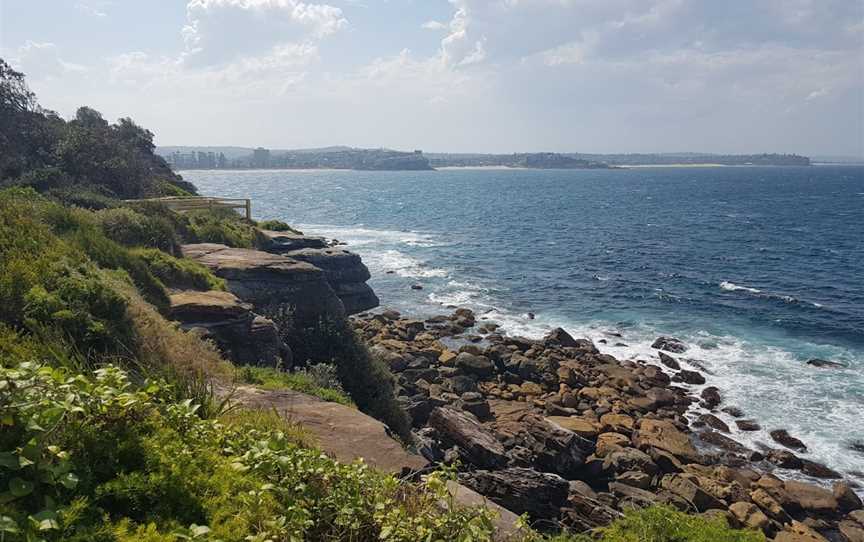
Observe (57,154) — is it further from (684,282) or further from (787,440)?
(684,282)

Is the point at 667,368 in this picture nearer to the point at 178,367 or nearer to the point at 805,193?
the point at 178,367

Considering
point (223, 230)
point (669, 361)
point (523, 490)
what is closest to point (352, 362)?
point (523, 490)

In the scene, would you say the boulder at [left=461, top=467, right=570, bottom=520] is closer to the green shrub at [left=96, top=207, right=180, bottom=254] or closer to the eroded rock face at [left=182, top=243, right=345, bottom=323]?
the eroded rock face at [left=182, top=243, right=345, bottom=323]

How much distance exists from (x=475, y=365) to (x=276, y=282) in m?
11.4

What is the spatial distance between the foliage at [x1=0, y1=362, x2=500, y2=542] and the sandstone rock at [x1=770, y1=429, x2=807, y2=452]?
65.7ft

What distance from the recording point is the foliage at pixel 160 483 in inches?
161

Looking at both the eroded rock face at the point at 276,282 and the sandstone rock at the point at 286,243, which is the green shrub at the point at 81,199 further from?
the sandstone rock at the point at 286,243

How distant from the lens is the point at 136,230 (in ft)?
56.4

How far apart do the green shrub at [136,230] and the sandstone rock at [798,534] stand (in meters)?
19.5

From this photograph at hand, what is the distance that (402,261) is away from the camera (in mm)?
51094

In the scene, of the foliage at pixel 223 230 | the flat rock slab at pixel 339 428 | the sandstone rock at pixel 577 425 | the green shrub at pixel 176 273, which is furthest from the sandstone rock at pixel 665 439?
the foliage at pixel 223 230

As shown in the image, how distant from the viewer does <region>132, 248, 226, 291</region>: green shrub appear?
49.3 ft

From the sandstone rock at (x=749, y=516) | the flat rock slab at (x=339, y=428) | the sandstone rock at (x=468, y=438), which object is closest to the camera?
the flat rock slab at (x=339, y=428)

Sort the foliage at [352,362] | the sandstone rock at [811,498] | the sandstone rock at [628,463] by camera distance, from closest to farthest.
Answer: the foliage at [352,362] → the sandstone rock at [811,498] → the sandstone rock at [628,463]
